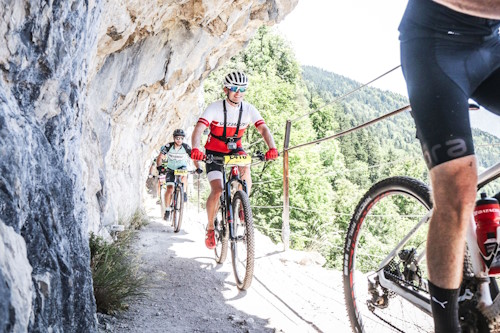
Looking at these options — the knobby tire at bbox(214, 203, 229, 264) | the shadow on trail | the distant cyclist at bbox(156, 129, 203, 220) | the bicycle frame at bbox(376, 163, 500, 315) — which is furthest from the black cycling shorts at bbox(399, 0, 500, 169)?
the distant cyclist at bbox(156, 129, 203, 220)

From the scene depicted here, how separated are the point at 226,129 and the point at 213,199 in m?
0.84

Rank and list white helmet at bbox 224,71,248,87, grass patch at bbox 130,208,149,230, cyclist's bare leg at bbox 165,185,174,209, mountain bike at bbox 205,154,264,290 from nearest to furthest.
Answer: mountain bike at bbox 205,154,264,290
white helmet at bbox 224,71,248,87
grass patch at bbox 130,208,149,230
cyclist's bare leg at bbox 165,185,174,209

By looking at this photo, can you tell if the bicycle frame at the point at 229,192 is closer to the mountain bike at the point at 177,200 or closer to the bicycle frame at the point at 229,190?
the bicycle frame at the point at 229,190

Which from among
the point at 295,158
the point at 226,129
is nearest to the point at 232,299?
the point at 226,129

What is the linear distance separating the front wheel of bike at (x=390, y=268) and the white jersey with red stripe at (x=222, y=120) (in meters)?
2.78

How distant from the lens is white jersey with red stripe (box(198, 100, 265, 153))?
516 cm

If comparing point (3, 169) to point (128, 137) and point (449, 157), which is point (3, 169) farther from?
point (128, 137)

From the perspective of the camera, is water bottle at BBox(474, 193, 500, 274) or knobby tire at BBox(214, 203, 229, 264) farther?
knobby tire at BBox(214, 203, 229, 264)

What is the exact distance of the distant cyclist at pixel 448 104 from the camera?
1.57m

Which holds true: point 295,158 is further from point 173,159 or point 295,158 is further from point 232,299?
point 232,299

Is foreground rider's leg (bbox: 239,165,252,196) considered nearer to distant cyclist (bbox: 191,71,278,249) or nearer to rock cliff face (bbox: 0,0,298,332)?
distant cyclist (bbox: 191,71,278,249)

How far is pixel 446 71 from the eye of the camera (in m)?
1.63

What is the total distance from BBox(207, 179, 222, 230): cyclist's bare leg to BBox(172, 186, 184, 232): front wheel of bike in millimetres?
3898

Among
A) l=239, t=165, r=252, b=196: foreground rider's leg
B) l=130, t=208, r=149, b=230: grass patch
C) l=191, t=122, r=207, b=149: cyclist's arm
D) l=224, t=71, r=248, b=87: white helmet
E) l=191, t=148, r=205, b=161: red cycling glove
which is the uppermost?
l=224, t=71, r=248, b=87: white helmet
